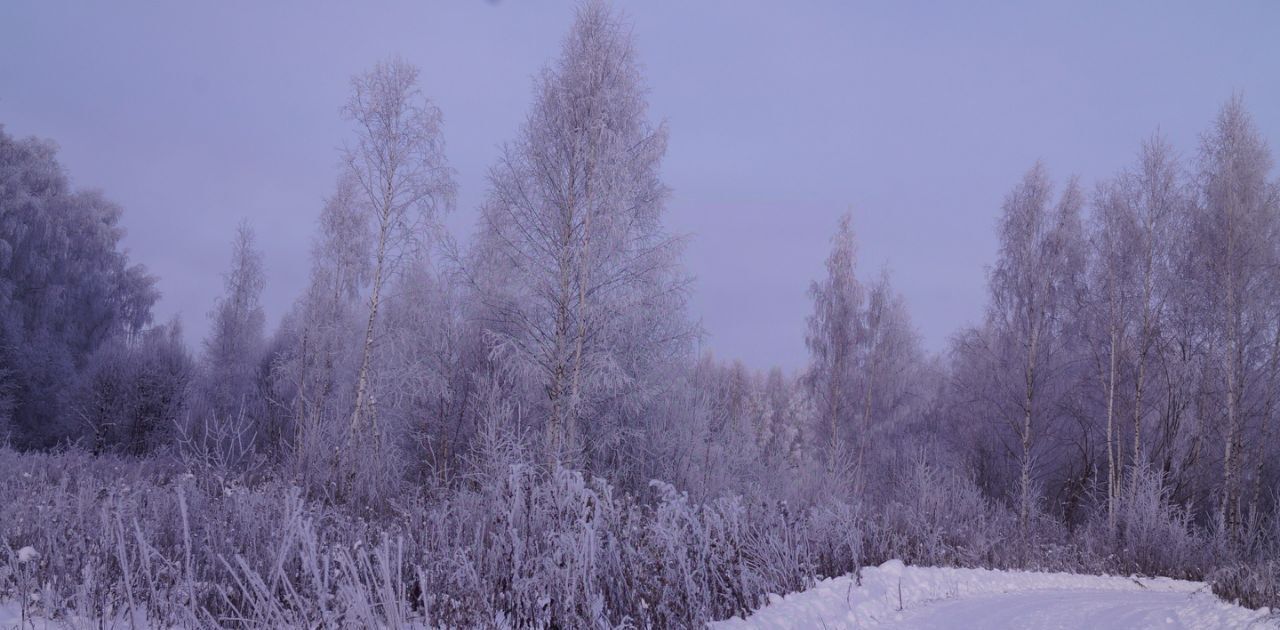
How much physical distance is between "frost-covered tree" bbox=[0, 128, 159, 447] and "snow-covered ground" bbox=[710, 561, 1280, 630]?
24.9 m

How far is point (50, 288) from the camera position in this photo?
1001 inches

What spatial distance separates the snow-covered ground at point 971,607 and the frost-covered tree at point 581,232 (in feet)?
16.6

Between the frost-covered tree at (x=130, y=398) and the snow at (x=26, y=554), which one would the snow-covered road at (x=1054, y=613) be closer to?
the snow at (x=26, y=554)

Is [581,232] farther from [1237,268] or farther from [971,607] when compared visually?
[1237,268]

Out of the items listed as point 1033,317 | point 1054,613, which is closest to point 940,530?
point 1054,613

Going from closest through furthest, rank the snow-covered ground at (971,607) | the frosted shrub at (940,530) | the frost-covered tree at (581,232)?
the snow-covered ground at (971,607), the frosted shrub at (940,530), the frost-covered tree at (581,232)

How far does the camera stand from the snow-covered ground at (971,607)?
22.7 ft

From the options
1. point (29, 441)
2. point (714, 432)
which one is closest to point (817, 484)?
point (714, 432)

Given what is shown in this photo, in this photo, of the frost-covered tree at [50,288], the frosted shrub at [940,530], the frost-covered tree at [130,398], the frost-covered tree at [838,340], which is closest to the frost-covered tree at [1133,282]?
the frosted shrub at [940,530]

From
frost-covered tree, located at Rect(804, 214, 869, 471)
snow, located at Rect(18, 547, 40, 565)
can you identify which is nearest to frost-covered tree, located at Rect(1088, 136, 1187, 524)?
frost-covered tree, located at Rect(804, 214, 869, 471)

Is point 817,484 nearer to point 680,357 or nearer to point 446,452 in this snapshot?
point 680,357

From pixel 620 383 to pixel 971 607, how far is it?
5.84m

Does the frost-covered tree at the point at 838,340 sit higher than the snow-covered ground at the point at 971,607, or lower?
higher

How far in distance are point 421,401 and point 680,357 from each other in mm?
5811
